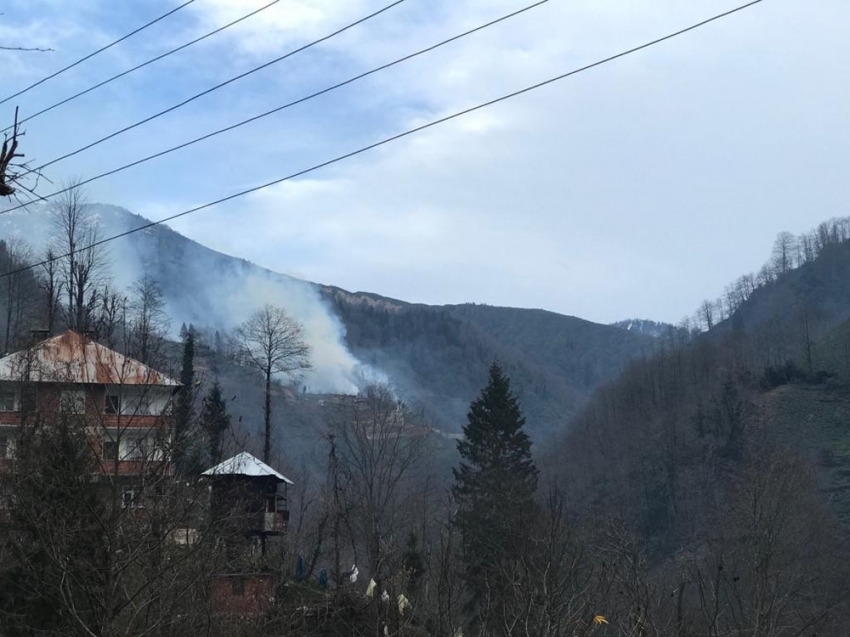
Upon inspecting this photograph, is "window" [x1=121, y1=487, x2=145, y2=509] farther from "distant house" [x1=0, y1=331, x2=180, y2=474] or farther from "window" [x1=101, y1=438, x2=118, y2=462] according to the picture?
"window" [x1=101, y1=438, x2=118, y2=462]

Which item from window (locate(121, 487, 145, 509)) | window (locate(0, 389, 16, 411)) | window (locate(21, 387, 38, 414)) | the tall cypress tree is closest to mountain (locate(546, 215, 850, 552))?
the tall cypress tree

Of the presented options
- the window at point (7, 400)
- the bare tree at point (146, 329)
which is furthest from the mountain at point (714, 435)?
the window at point (7, 400)

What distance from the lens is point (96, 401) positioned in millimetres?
20562

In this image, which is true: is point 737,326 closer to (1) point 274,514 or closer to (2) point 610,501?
(2) point 610,501

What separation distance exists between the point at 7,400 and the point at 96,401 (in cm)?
1901

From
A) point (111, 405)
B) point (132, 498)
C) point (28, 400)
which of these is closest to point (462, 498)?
point (111, 405)

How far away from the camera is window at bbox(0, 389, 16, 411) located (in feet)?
110

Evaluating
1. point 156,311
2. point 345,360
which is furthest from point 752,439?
point 345,360

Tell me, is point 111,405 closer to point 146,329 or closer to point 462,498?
point 146,329

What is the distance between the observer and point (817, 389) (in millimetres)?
85938

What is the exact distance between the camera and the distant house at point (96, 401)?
1653 centimetres

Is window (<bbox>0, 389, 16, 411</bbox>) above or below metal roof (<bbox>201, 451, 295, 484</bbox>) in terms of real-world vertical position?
above

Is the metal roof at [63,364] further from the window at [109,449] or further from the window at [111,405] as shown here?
the window at [109,449]

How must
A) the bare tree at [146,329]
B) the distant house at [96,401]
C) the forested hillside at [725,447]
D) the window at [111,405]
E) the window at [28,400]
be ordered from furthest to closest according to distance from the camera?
1. the forested hillside at [725,447]
2. the bare tree at [146,329]
3. the window at [28,400]
4. the window at [111,405]
5. the distant house at [96,401]
